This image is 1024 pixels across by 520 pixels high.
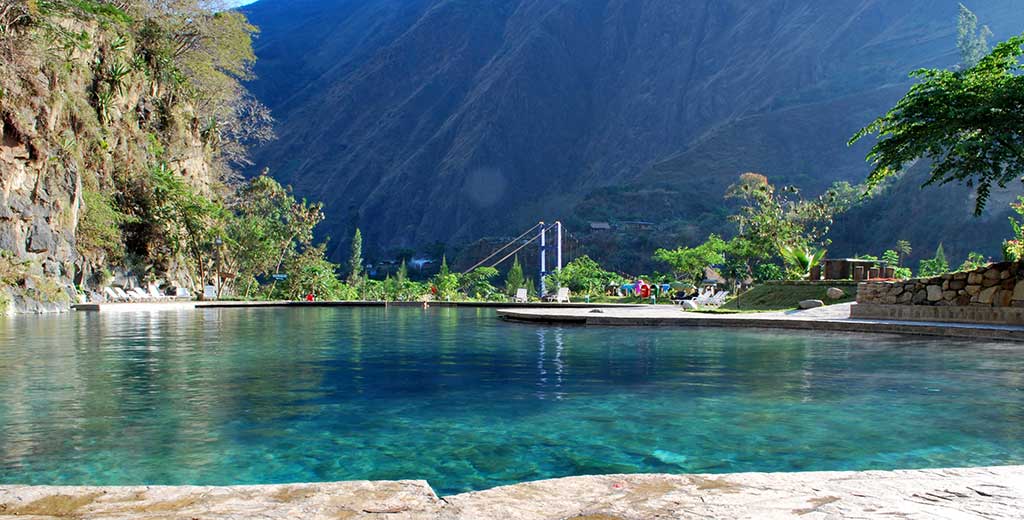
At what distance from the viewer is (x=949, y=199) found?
72812 mm

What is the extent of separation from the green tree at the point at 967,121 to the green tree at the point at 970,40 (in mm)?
95457

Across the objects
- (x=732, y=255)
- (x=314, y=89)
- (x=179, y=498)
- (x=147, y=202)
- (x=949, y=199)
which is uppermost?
(x=314, y=89)

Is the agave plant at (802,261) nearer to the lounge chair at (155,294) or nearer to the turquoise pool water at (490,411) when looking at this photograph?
the turquoise pool water at (490,411)

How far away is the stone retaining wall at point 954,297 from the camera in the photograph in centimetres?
1321

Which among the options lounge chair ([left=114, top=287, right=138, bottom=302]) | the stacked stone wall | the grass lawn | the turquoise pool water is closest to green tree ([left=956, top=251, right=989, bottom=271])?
the stacked stone wall

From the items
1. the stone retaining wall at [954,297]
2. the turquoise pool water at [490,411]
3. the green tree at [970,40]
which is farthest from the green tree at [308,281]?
the green tree at [970,40]

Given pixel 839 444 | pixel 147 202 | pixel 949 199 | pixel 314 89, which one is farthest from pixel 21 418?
pixel 314 89

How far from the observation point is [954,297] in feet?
46.6

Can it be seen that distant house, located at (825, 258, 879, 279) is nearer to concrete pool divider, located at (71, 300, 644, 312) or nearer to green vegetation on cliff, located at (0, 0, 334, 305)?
A: concrete pool divider, located at (71, 300, 644, 312)

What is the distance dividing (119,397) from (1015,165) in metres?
15.0

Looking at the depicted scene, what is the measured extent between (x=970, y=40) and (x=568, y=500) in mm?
118494

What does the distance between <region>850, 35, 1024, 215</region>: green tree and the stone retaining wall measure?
56.8 inches

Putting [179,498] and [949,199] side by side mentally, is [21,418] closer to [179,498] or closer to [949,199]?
[179,498]

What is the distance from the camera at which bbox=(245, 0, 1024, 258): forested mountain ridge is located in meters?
108
